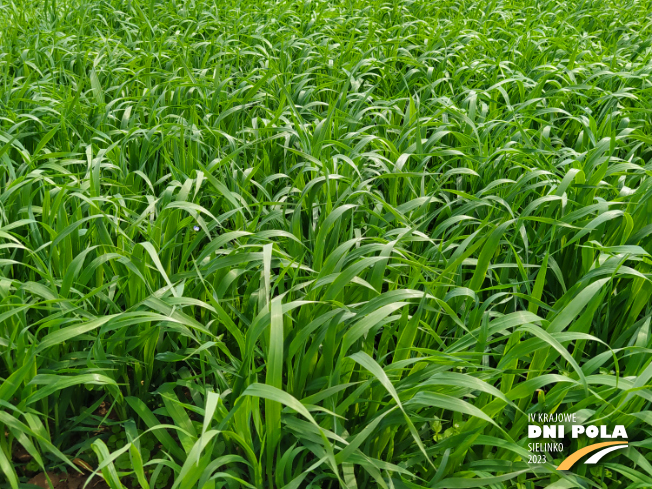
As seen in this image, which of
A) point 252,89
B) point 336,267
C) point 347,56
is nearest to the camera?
point 336,267

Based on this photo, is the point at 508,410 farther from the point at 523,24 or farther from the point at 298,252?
the point at 523,24

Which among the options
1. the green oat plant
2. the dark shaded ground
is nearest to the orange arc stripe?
the green oat plant

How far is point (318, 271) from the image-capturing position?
1.57 metres

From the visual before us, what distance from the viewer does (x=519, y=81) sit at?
9.08ft

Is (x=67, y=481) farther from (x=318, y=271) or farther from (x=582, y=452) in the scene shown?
(x=582, y=452)

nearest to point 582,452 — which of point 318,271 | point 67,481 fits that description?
point 318,271

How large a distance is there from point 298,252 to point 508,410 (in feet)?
2.42

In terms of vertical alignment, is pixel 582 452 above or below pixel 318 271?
below

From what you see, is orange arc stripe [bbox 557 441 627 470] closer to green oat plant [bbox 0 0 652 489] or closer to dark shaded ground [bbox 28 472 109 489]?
green oat plant [bbox 0 0 652 489]

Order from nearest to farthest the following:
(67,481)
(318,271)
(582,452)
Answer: (582,452), (67,481), (318,271)

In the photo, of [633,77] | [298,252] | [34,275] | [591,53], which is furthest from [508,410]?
[591,53]

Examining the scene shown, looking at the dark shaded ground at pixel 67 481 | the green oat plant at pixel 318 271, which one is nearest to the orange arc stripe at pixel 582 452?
the green oat plant at pixel 318 271

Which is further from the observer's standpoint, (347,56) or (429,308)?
(347,56)

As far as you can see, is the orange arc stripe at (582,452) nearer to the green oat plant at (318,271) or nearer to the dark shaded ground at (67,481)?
the green oat plant at (318,271)
